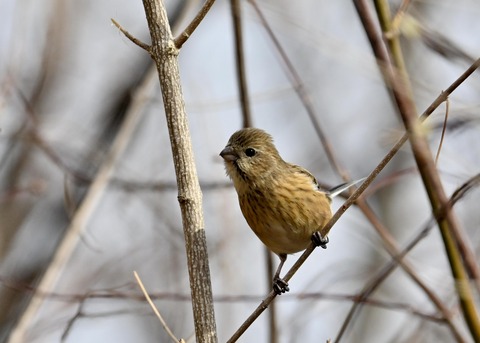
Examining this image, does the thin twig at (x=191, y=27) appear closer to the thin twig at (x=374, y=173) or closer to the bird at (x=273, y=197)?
the thin twig at (x=374, y=173)

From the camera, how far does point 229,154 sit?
4645 mm

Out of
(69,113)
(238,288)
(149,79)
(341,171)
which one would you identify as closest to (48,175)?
(69,113)

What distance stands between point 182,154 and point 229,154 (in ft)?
5.35

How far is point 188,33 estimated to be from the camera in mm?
3068

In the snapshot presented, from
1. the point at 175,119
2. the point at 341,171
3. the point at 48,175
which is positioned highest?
the point at 48,175

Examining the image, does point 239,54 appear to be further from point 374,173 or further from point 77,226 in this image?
point 374,173

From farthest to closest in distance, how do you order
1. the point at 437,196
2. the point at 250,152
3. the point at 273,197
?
the point at 250,152 < the point at 273,197 < the point at 437,196

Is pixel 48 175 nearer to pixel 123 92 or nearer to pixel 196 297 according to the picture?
pixel 123 92

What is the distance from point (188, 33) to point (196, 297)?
3.44ft

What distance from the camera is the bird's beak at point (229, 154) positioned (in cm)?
461

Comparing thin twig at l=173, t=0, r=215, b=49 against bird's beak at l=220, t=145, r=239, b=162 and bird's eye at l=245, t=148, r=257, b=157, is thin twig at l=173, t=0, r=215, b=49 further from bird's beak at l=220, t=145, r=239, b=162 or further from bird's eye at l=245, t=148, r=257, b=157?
bird's eye at l=245, t=148, r=257, b=157

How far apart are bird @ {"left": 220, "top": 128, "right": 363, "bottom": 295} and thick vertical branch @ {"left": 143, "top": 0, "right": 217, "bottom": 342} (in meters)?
1.50

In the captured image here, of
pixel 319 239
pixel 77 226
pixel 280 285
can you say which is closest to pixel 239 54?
pixel 319 239

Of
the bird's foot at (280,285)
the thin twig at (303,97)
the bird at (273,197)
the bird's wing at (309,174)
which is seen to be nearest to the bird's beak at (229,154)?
the bird at (273,197)
